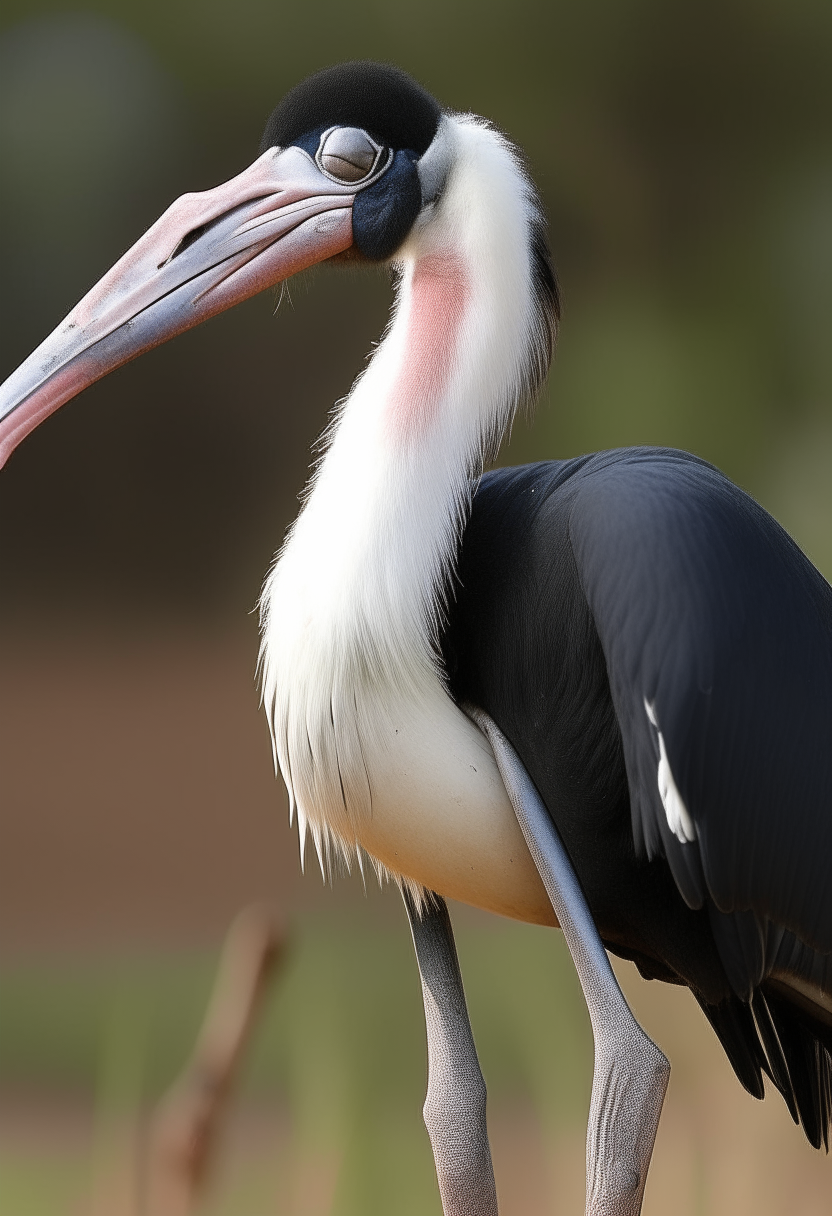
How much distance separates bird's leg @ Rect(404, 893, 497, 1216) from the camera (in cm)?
80

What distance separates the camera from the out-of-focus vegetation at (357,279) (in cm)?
230

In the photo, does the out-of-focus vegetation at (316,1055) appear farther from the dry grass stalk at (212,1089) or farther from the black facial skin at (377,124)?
the black facial skin at (377,124)

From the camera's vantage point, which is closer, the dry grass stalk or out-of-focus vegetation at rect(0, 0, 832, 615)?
the dry grass stalk

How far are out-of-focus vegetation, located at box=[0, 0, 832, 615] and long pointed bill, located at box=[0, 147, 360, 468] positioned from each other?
1369mm

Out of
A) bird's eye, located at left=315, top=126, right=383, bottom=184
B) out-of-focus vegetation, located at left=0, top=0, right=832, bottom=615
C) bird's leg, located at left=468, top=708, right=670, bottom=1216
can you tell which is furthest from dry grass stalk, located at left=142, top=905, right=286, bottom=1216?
out-of-focus vegetation, located at left=0, top=0, right=832, bottom=615

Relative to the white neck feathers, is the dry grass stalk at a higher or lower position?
lower

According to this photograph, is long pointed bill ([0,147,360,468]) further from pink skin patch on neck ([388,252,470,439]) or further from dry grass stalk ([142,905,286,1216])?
dry grass stalk ([142,905,286,1216])

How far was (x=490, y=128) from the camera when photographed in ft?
2.86

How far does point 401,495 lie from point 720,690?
0.60 ft

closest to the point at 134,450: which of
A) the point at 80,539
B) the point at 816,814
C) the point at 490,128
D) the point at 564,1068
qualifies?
the point at 80,539

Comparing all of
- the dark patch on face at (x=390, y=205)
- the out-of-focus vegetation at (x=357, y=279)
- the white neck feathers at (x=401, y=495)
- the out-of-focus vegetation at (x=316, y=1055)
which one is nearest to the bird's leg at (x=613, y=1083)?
the white neck feathers at (x=401, y=495)

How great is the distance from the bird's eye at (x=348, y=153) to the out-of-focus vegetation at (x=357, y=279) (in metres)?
1.37

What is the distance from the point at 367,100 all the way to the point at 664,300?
160cm

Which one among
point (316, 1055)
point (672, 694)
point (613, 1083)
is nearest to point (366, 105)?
point (672, 694)
